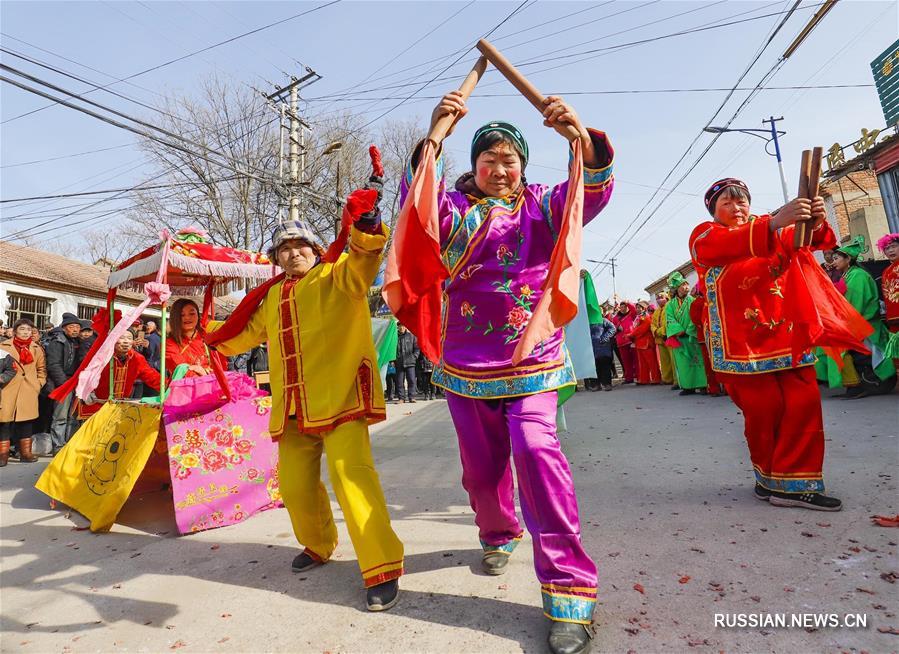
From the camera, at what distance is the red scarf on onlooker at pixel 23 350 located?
23.1 feet

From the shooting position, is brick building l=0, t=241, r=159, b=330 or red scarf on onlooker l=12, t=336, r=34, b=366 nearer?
red scarf on onlooker l=12, t=336, r=34, b=366

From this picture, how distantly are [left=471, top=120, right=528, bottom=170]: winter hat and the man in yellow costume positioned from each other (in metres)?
0.49

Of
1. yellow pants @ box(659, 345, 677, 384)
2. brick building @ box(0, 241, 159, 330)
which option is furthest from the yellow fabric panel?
brick building @ box(0, 241, 159, 330)

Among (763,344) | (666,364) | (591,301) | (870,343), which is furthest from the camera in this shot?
(666,364)

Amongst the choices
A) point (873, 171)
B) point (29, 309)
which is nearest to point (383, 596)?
point (873, 171)

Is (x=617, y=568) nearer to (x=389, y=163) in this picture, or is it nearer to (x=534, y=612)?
(x=534, y=612)

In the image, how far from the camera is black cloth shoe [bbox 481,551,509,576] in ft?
7.79

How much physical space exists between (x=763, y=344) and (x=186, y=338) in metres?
4.48

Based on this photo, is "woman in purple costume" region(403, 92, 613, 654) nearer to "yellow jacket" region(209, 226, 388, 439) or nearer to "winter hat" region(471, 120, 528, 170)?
"winter hat" region(471, 120, 528, 170)

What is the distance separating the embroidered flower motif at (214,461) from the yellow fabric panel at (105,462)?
0.38 m

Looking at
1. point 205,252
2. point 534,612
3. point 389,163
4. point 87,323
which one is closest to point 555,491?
point 534,612

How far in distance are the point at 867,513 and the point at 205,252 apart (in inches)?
190

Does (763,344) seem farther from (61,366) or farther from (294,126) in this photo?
(294,126)

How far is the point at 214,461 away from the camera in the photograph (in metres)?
3.79
